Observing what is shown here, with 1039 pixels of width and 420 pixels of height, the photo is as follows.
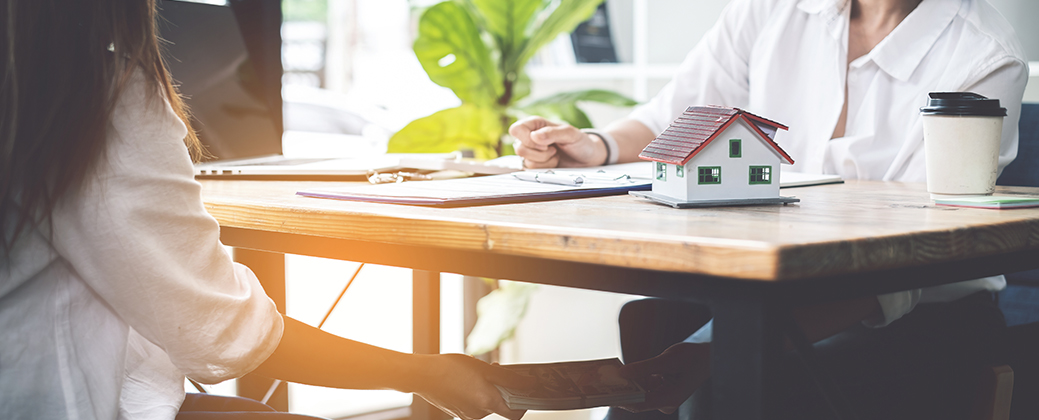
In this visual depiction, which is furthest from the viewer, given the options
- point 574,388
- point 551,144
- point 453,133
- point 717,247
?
point 453,133

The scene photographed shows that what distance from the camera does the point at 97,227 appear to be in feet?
1.63

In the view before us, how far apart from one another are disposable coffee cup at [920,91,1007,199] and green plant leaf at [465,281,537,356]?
4.15 feet

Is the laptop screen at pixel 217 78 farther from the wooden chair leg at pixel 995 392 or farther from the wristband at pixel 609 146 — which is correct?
the wooden chair leg at pixel 995 392

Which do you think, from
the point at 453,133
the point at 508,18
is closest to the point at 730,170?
the point at 453,133

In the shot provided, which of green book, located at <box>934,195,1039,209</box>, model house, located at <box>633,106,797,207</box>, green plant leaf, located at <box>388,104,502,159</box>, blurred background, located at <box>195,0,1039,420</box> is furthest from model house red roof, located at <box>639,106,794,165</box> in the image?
blurred background, located at <box>195,0,1039,420</box>

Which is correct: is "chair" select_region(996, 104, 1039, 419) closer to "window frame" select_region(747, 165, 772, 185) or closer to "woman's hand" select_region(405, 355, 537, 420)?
"window frame" select_region(747, 165, 772, 185)

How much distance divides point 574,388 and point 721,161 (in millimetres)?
233

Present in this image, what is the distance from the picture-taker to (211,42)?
1155mm

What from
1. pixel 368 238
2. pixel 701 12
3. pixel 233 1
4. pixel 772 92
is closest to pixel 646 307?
pixel 772 92

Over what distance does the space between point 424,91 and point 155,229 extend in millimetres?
3007

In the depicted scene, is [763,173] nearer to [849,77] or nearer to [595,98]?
[849,77]

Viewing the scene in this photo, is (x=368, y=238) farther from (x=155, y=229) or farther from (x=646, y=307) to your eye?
(x=646, y=307)

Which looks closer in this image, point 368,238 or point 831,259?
point 831,259

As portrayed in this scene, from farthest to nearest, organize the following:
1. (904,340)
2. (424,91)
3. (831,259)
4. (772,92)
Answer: (424,91), (772,92), (904,340), (831,259)
